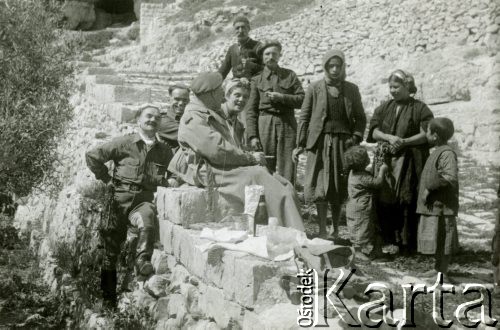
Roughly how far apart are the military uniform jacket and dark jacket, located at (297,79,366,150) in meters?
1.55

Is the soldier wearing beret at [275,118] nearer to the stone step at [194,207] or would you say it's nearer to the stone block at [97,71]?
the stone step at [194,207]

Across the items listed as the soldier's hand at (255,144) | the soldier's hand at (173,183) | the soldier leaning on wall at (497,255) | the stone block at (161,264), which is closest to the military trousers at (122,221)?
the soldier's hand at (173,183)

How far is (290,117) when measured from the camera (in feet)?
24.2

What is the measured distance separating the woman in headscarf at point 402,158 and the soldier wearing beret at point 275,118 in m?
1.25

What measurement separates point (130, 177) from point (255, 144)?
1509 mm

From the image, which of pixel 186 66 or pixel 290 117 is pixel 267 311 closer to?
pixel 290 117

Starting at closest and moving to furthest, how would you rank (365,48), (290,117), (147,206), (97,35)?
(147,206), (290,117), (365,48), (97,35)

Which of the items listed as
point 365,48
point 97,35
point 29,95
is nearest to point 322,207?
point 29,95

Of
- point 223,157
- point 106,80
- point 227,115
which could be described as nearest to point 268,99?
point 227,115

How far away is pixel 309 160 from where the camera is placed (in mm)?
6797

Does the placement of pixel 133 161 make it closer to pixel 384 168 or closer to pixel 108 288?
pixel 108 288

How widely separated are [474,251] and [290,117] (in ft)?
8.02

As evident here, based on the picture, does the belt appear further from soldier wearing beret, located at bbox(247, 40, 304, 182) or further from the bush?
the bush

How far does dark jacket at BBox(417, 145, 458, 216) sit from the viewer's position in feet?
18.1
